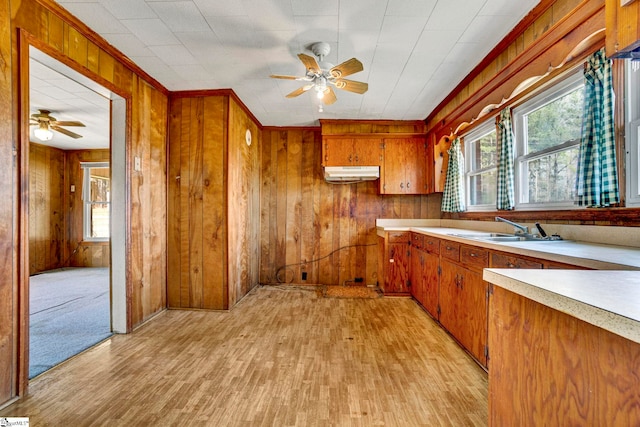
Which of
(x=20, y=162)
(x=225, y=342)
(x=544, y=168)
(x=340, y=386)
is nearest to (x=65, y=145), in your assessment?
(x=20, y=162)

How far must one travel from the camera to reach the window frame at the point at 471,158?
312 cm

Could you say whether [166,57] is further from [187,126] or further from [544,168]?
[544,168]

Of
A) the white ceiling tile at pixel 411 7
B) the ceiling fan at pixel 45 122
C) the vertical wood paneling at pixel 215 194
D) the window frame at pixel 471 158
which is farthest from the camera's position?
the ceiling fan at pixel 45 122

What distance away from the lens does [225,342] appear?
2457 mm

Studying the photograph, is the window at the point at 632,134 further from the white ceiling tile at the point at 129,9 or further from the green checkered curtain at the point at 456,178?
the white ceiling tile at the point at 129,9

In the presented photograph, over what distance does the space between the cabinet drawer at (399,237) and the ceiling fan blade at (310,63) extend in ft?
7.27

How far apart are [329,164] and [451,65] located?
1.99 metres

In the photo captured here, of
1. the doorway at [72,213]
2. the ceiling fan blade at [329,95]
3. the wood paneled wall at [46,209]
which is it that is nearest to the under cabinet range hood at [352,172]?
the ceiling fan blade at [329,95]

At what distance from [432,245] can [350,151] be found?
1.90 meters

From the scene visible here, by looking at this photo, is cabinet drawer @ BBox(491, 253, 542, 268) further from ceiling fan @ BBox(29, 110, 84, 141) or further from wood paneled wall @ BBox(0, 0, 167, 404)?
ceiling fan @ BBox(29, 110, 84, 141)

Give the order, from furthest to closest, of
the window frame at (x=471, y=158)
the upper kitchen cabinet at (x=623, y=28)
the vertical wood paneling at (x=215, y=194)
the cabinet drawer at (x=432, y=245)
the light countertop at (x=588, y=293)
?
1. the vertical wood paneling at (x=215, y=194)
2. the window frame at (x=471, y=158)
3. the cabinet drawer at (x=432, y=245)
4. the upper kitchen cabinet at (x=623, y=28)
5. the light countertop at (x=588, y=293)

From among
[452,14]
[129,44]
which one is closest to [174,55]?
[129,44]

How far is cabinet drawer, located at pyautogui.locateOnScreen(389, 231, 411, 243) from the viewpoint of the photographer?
3766 mm

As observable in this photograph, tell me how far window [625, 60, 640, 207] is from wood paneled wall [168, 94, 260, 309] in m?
3.20
